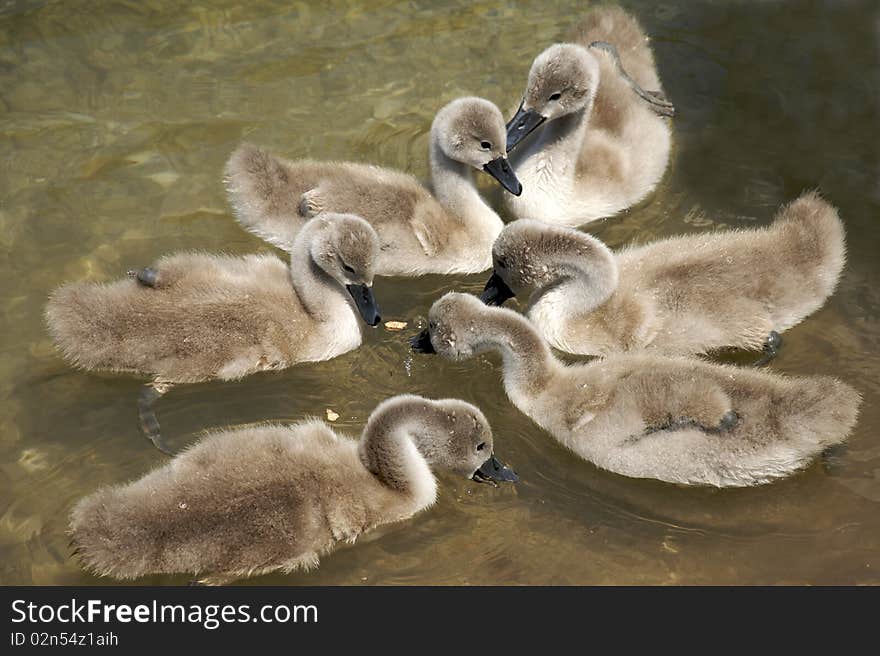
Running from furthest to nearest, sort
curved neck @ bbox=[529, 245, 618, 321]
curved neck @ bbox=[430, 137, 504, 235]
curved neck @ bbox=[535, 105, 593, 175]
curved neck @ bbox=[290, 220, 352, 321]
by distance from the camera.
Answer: curved neck @ bbox=[535, 105, 593, 175]
curved neck @ bbox=[430, 137, 504, 235]
curved neck @ bbox=[290, 220, 352, 321]
curved neck @ bbox=[529, 245, 618, 321]

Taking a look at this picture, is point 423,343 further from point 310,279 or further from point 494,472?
point 494,472

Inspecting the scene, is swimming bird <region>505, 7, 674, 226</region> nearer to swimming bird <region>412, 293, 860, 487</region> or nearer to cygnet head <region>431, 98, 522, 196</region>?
cygnet head <region>431, 98, 522, 196</region>

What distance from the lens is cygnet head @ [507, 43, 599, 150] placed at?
6.39 meters

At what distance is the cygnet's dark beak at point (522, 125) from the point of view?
21.5 ft

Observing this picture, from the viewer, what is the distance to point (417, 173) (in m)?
7.25

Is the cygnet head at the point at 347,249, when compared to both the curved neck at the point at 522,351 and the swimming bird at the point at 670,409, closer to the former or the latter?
the swimming bird at the point at 670,409

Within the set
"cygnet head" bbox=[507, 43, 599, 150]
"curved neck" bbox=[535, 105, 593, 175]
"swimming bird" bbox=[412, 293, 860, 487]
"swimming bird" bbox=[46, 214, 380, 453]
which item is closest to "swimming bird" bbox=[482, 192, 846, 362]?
"swimming bird" bbox=[412, 293, 860, 487]

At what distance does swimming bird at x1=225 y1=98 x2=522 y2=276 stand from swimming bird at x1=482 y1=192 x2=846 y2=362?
555mm

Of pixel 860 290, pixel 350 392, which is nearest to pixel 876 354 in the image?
pixel 860 290

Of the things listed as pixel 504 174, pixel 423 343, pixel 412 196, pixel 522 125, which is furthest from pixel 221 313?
pixel 522 125

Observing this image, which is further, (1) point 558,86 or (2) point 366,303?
(1) point 558,86

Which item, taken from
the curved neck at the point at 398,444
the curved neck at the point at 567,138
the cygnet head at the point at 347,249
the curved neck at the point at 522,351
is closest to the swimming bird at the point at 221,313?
the cygnet head at the point at 347,249

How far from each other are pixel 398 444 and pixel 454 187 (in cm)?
196

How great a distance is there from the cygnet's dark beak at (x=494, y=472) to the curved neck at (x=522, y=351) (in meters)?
0.45
